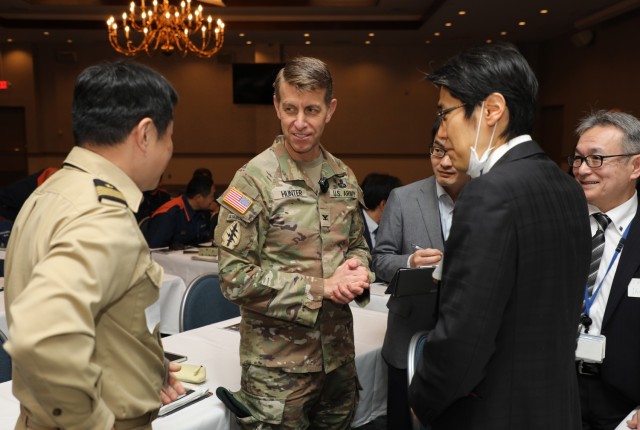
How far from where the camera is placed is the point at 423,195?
2.22 meters

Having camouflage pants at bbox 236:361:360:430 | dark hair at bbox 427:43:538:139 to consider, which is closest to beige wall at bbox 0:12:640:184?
camouflage pants at bbox 236:361:360:430

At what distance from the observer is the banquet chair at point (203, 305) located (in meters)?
2.71

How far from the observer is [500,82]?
125cm

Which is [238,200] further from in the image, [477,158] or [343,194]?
[477,158]

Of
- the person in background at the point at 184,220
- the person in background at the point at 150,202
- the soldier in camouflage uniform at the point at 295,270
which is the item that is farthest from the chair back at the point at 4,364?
the person in background at the point at 150,202

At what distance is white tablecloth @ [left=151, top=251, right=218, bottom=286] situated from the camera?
14.9ft

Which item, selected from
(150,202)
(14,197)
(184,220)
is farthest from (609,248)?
(150,202)

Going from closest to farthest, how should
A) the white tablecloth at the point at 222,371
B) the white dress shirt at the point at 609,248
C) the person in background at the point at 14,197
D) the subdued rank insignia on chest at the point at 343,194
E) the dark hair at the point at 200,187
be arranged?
the white tablecloth at the point at 222,371 < the white dress shirt at the point at 609,248 < the subdued rank insignia on chest at the point at 343,194 < the person in background at the point at 14,197 < the dark hair at the point at 200,187

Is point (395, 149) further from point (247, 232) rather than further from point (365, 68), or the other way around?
point (247, 232)

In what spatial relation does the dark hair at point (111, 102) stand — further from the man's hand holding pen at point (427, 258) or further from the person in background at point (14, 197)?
the person in background at point (14, 197)

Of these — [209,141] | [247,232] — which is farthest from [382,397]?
[209,141]

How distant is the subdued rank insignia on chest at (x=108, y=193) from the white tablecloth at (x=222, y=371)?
2.60 ft

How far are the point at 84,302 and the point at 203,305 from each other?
77.9 inches

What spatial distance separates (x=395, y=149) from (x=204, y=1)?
604 centimetres
